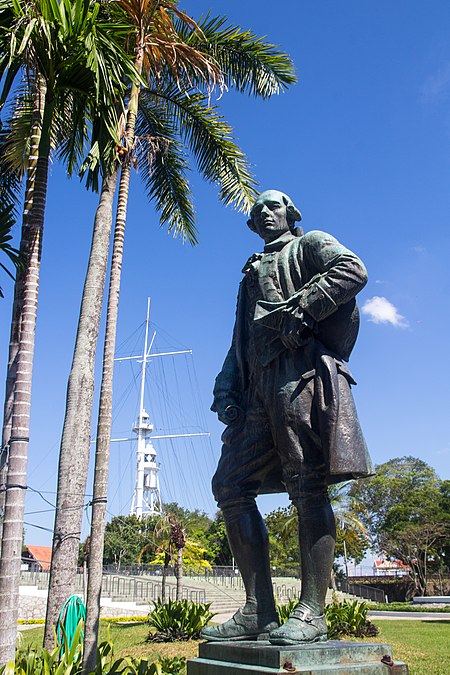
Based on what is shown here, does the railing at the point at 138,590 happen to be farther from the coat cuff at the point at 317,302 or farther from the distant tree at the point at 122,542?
the coat cuff at the point at 317,302

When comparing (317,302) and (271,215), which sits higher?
(271,215)

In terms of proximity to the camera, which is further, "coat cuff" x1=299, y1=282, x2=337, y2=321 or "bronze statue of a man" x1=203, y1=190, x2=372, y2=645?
"coat cuff" x1=299, y1=282, x2=337, y2=321

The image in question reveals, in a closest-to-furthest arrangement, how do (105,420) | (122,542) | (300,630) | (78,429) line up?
1. (300,630)
2. (78,429)
3. (105,420)
4. (122,542)

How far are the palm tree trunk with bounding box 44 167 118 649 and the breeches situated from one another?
19.6 ft

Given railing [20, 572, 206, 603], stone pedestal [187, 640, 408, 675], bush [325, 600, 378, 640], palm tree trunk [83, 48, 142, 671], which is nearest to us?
stone pedestal [187, 640, 408, 675]

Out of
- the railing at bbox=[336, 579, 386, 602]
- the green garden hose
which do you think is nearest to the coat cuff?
the green garden hose

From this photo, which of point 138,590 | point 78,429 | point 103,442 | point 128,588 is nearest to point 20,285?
point 78,429

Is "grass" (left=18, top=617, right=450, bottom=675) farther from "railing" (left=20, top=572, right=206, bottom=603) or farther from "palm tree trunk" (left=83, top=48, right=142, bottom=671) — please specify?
"railing" (left=20, top=572, right=206, bottom=603)

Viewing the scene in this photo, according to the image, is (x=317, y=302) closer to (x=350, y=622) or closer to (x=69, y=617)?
(x=69, y=617)

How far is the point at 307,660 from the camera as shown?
246 centimetres

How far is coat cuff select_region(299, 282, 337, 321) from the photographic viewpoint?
3062mm

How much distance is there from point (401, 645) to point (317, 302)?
1227cm

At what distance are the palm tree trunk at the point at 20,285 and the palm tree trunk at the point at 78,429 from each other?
82 centimetres

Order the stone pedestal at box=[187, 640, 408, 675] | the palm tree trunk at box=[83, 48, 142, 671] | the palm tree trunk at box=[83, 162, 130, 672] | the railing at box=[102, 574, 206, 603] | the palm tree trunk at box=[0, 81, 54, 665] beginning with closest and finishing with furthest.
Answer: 1. the stone pedestal at box=[187, 640, 408, 675]
2. the palm tree trunk at box=[0, 81, 54, 665]
3. the palm tree trunk at box=[83, 162, 130, 672]
4. the palm tree trunk at box=[83, 48, 142, 671]
5. the railing at box=[102, 574, 206, 603]
